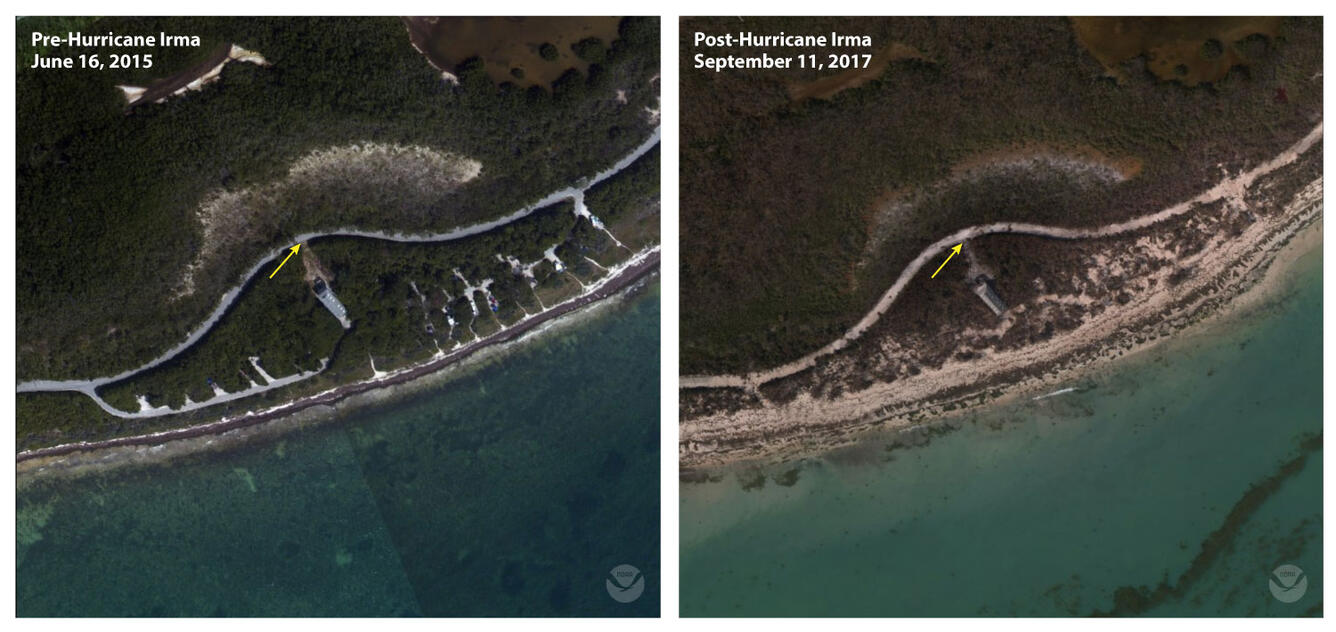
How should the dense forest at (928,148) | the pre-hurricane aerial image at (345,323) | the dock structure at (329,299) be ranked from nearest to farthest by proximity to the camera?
the dense forest at (928,148)
the pre-hurricane aerial image at (345,323)
the dock structure at (329,299)

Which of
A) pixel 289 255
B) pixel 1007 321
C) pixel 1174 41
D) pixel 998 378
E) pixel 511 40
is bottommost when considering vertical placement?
pixel 998 378

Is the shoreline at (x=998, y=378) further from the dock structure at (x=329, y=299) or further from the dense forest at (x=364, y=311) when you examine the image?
the dock structure at (x=329, y=299)

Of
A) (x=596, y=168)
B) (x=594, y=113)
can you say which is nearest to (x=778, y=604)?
(x=596, y=168)

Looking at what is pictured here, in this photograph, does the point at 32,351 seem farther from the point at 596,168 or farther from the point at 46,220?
the point at 596,168

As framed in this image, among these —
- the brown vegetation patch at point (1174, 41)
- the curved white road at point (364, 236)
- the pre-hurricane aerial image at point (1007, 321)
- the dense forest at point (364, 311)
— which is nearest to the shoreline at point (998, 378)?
the pre-hurricane aerial image at point (1007, 321)

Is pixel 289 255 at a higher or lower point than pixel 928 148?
lower

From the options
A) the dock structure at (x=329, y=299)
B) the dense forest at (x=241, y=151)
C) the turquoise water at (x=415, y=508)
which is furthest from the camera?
the turquoise water at (x=415, y=508)

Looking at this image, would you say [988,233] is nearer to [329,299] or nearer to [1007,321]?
[1007,321]

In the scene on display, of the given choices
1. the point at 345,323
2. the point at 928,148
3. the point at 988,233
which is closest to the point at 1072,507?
the point at 988,233
